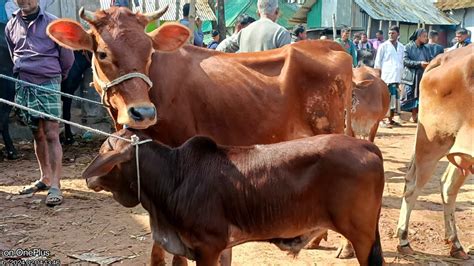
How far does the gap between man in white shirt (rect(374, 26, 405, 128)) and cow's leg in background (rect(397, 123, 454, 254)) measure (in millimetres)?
7446

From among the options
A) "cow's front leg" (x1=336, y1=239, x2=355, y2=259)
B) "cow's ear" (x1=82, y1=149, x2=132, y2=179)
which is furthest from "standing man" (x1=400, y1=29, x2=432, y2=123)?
"cow's ear" (x1=82, y1=149, x2=132, y2=179)

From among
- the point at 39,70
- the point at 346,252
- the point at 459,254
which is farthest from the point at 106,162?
the point at 459,254

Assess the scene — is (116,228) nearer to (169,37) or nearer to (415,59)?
(169,37)

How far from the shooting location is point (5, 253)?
13.5 feet

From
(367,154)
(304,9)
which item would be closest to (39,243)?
(367,154)

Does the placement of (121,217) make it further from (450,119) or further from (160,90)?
(450,119)

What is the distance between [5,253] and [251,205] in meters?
2.39

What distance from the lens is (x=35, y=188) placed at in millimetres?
5902

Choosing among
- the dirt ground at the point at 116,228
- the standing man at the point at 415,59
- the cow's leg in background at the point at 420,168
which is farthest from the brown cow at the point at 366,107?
the standing man at the point at 415,59

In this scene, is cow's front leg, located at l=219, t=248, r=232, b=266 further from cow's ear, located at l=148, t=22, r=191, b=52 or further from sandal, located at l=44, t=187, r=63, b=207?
sandal, located at l=44, t=187, r=63, b=207

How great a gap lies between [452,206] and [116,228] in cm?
326

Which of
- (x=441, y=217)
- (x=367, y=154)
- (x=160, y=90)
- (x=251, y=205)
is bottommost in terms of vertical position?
(x=441, y=217)

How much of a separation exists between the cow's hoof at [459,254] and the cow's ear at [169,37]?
3007 millimetres

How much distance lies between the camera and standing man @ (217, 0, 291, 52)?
5266 millimetres
